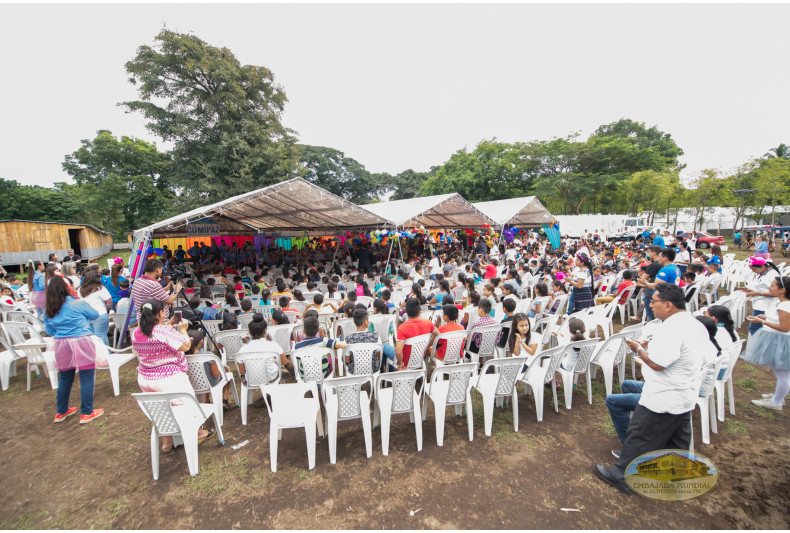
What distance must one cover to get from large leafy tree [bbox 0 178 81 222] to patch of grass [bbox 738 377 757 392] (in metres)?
38.4

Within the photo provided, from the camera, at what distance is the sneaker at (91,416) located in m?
3.52

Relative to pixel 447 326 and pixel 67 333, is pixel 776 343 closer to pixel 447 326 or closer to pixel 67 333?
pixel 447 326

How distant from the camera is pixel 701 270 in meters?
6.23

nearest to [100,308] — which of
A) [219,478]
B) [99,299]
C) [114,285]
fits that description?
[99,299]

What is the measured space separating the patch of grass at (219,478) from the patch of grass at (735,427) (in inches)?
170

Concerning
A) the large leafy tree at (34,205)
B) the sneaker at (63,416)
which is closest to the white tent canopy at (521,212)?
the sneaker at (63,416)

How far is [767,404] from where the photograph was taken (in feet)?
11.2

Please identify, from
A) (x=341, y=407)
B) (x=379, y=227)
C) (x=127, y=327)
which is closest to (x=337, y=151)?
(x=379, y=227)

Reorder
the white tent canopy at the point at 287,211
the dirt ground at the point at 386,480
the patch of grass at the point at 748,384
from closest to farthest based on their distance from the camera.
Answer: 1. the dirt ground at the point at 386,480
2. the patch of grass at the point at 748,384
3. the white tent canopy at the point at 287,211

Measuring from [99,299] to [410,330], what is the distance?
484 cm

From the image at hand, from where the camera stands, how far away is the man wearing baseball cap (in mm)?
3934

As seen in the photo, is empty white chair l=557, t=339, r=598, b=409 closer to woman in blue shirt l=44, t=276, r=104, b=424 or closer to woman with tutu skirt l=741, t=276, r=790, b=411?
woman with tutu skirt l=741, t=276, r=790, b=411

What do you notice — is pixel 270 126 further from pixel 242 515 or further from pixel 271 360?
pixel 242 515

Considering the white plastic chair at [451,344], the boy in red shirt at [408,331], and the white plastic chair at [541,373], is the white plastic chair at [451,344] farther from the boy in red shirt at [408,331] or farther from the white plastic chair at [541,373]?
the white plastic chair at [541,373]
